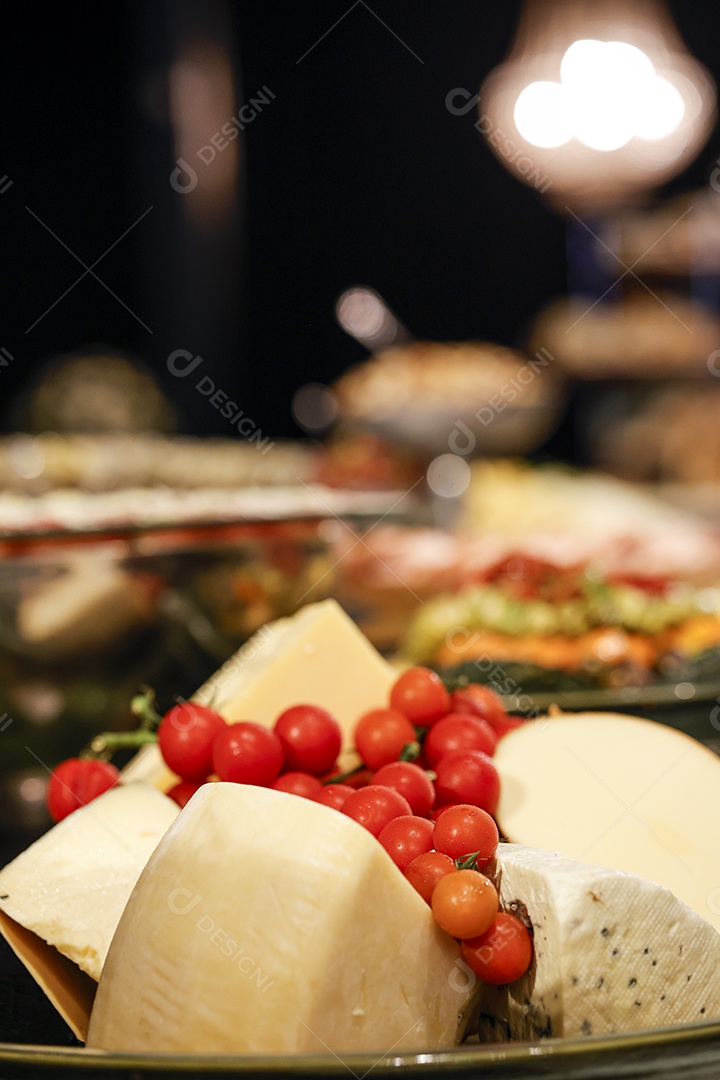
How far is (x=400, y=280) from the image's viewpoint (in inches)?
221

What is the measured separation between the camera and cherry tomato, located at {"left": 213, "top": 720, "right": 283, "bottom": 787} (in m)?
0.77

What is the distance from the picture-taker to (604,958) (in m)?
0.60

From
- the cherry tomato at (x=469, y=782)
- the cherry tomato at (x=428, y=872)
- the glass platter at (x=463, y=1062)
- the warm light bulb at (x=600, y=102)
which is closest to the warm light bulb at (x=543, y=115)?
the warm light bulb at (x=600, y=102)

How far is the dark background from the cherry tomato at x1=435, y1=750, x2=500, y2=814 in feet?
13.3

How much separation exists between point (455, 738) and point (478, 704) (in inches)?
4.0

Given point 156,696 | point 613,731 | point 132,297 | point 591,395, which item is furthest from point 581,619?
point 591,395

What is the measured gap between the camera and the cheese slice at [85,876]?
687 millimetres

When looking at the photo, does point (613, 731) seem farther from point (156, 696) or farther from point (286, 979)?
point (156, 696)

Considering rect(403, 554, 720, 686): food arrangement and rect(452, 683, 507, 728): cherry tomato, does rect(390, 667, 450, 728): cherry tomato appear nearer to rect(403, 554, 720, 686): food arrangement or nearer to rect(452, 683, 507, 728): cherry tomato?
rect(452, 683, 507, 728): cherry tomato

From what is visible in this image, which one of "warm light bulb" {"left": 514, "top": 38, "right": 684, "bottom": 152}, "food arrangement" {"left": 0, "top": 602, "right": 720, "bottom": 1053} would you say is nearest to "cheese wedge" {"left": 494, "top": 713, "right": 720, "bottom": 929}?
"food arrangement" {"left": 0, "top": 602, "right": 720, "bottom": 1053}

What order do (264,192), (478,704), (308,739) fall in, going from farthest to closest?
1. (264,192)
2. (478,704)
3. (308,739)

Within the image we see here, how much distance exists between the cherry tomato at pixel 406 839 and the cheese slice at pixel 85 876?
0.18 meters

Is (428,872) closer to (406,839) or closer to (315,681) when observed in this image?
(406,839)

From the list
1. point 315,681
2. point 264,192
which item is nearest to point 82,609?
point 315,681
